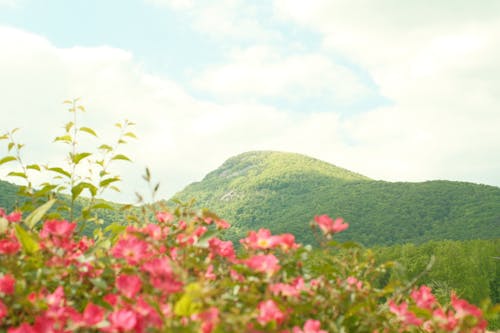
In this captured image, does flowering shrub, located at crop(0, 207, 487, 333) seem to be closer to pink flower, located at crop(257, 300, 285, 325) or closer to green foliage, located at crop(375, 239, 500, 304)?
pink flower, located at crop(257, 300, 285, 325)

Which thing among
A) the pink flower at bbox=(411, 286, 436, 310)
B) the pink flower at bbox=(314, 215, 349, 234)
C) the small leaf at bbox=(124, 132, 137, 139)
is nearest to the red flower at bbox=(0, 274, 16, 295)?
the pink flower at bbox=(314, 215, 349, 234)

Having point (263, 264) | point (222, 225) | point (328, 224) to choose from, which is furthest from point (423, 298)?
point (222, 225)

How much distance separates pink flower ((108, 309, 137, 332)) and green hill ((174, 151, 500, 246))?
35059 millimetres

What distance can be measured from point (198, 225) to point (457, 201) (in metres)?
49.8

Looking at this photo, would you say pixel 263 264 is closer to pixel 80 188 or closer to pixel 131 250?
pixel 131 250

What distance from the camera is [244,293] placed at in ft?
5.41

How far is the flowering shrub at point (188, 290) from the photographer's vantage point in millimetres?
1422

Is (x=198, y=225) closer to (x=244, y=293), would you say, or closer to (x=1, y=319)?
(x=244, y=293)

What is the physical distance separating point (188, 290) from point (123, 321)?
0.73ft

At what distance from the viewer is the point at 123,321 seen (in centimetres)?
137

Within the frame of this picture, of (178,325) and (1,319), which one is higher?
(178,325)

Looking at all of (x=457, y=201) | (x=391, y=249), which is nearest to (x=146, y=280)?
(x=391, y=249)

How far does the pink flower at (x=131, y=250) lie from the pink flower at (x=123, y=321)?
40cm

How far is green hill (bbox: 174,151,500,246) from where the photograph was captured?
42.1m
